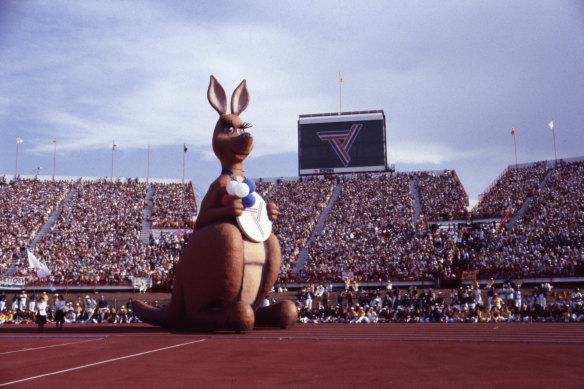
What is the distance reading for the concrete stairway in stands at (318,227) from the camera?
3134 cm

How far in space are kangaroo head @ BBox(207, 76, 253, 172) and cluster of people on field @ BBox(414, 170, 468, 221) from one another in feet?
72.1

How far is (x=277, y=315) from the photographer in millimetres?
13352

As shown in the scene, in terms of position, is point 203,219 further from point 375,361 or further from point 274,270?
point 375,361

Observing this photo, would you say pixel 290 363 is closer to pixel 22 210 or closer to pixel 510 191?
pixel 510 191

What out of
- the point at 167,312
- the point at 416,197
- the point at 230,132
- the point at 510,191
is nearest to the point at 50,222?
the point at 416,197

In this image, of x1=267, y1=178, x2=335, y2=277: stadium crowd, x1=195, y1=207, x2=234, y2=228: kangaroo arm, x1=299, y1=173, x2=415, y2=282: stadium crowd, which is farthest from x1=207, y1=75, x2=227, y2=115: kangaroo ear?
x1=267, y1=178, x2=335, y2=277: stadium crowd

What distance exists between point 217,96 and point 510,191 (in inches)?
1047

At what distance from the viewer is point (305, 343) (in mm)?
10156

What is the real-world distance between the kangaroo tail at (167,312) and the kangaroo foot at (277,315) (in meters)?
1.93

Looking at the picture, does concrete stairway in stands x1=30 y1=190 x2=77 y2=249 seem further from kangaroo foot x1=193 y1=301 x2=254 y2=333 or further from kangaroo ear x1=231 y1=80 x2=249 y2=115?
kangaroo foot x1=193 y1=301 x2=254 y2=333

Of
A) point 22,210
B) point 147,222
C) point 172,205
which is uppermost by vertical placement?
point 172,205

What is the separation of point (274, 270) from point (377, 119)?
2875cm

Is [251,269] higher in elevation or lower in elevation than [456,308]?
higher

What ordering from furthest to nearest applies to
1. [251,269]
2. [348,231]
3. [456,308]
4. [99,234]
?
[99,234]
[348,231]
[456,308]
[251,269]
